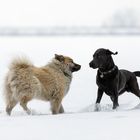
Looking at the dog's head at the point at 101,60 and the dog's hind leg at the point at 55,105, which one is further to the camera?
the dog's head at the point at 101,60

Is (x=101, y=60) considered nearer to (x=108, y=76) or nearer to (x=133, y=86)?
(x=108, y=76)

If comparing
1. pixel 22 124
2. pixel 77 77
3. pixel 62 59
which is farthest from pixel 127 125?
pixel 77 77

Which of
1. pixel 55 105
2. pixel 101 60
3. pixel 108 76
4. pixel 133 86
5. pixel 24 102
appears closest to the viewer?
pixel 24 102

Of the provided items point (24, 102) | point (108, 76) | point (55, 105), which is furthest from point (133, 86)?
point (24, 102)

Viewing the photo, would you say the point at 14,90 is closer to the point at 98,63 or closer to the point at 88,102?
the point at 98,63

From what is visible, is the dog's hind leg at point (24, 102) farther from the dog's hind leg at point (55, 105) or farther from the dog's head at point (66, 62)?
the dog's head at point (66, 62)

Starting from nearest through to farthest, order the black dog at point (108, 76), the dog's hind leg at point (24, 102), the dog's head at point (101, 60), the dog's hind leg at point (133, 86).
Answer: the dog's hind leg at point (24, 102), the black dog at point (108, 76), the dog's head at point (101, 60), the dog's hind leg at point (133, 86)

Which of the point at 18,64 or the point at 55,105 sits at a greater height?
the point at 18,64

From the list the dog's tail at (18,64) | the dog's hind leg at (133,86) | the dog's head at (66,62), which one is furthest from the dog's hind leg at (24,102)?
the dog's hind leg at (133,86)

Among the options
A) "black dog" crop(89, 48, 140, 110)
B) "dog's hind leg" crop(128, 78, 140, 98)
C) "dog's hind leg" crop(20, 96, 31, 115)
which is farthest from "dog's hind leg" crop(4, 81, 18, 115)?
"dog's hind leg" crop(128, 78, 140, 98)

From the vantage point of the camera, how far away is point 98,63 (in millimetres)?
10047

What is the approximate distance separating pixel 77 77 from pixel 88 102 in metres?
3.95

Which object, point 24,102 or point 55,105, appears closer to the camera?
point 24,102

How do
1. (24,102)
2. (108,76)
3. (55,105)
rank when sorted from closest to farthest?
(24,102) < (55,105) < (108,76)
